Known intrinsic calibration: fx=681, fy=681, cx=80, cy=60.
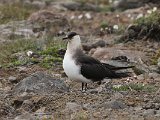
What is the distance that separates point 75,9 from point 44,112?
1328 cm

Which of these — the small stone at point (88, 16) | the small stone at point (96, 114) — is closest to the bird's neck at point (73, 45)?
the small stone at point (96, 114)

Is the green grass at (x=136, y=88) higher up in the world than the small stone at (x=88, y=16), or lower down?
lower down

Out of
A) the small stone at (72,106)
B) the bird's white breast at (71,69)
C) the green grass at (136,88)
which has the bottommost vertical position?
the green grass at (136,88)

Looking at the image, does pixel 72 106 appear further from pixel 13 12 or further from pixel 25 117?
pixel 13 12

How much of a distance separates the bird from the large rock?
9.8 inches

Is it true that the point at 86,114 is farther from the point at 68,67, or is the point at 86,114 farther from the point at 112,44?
the point at 112,44

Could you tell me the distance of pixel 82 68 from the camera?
11.4 m

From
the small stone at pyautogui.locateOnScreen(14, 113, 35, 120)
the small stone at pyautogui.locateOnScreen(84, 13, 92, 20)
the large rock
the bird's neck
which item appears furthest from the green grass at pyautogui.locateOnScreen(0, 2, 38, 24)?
the small stone at pyautogui.locateOnScreen(14, 113, 35, 120)

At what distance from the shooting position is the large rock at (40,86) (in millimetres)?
11141

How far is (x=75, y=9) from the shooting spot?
75.5 feet

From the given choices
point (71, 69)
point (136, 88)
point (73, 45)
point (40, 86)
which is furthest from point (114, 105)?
point (73, 45)

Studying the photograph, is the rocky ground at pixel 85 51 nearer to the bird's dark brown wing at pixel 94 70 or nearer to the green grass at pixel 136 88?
the green grass at pixel 136 88

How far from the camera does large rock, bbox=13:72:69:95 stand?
11141 millimetres

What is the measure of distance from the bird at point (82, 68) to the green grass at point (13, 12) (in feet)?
22.2
